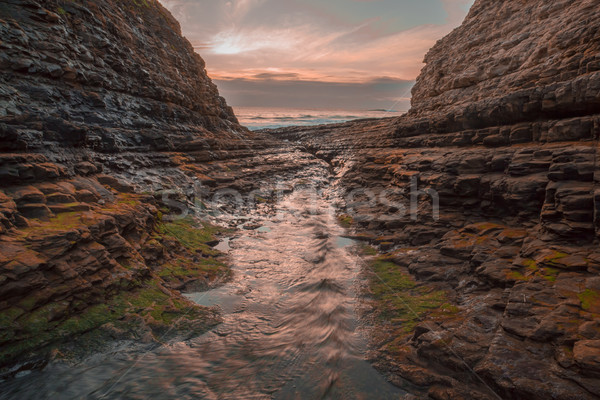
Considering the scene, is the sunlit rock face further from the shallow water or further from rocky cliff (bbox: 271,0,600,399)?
the shallow water

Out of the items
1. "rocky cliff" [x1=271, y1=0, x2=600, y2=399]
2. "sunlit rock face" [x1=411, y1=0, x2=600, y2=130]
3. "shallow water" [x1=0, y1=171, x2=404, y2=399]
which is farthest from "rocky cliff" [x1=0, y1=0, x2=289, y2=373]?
"sunlit rock face" [x1=411, y1=0, x2=600, y2=130]

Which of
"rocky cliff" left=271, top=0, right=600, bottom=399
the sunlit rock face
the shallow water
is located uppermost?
the sunlit rock face

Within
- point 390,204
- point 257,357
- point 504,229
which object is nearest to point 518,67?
point 390,204

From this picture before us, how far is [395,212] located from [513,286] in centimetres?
1102

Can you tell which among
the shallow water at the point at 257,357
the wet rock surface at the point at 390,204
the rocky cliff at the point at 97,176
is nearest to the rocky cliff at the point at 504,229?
the wet rock surface at the point at 390,204

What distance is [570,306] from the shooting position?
846 cm

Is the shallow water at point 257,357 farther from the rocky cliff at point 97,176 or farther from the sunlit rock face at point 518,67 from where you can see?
the sunlit rock face at point 518,67

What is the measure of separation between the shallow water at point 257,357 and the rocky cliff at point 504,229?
4.57ft

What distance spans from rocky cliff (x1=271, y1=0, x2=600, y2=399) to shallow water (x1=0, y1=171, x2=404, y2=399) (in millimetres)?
1394

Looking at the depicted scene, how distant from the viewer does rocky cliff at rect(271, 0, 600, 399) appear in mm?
7953

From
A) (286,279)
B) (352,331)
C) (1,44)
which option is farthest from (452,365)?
(1,44)

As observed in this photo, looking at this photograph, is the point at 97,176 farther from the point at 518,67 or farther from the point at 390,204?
the point at 518,67

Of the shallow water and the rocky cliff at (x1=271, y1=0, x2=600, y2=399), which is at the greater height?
the rocky cliff at (x1=271, y1=0, x2=600, y2=399)

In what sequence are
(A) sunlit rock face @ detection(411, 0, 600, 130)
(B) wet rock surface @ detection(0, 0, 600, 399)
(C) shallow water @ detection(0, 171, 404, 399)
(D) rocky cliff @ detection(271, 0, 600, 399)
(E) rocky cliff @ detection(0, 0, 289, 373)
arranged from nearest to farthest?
(D) rocky cliff @ detection(271, 0, 600, 399) < (C) shallow water @ detection(0, 171, 404, 399) < (B) wet rock surface @ detection(0, 0, 600, 399) < (E) rocky cliff @ detection(0, 0, 289, 373) < (A) sunlit rock face @ detection(411, 0, 600, 130)
